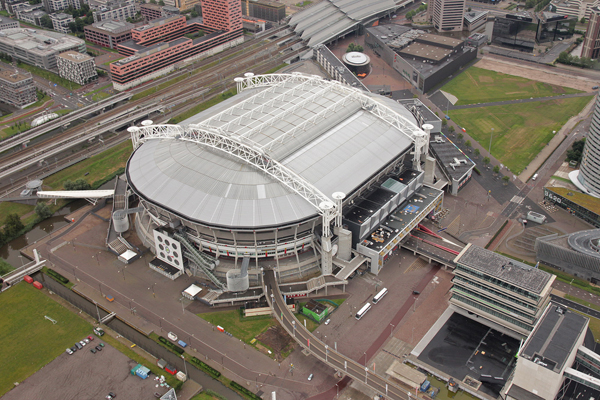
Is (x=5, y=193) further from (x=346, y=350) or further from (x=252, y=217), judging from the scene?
(x=346, y=350)

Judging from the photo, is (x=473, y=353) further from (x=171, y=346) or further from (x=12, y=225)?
(x=12, y=225)

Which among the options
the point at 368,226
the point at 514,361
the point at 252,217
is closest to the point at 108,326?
the point at 252,217

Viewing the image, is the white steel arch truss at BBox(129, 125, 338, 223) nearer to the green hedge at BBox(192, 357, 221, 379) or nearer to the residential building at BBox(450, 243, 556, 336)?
the residential building at BBox(450, 243, 556, 336)

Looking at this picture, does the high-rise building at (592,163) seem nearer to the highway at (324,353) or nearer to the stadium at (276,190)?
the stadium at (276,190)

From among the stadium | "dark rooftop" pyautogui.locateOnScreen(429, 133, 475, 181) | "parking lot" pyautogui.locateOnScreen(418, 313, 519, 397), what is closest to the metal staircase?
the stadium

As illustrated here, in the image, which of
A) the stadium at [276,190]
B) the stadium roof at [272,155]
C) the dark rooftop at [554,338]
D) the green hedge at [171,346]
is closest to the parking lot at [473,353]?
the dark rooftop at [554,338]

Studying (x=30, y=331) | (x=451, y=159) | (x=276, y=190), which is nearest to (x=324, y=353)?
(x=276, y=190)
